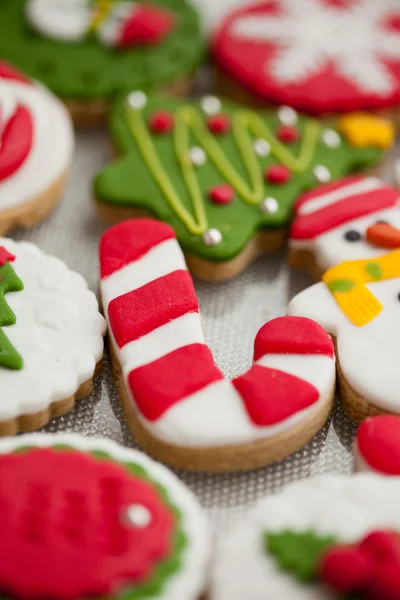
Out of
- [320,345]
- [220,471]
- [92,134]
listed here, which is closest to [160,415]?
[220,471]

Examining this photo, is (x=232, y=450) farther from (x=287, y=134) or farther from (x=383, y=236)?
(x=287, y=134)

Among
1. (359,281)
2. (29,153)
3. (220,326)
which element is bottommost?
(220,326)

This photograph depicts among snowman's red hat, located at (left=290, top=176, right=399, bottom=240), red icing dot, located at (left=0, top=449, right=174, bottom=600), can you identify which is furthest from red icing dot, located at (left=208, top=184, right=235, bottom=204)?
red icing dot, located at (left=0, top=449, right=174, bottom=600)

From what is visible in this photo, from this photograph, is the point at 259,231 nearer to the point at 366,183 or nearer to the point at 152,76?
the point at 366,183

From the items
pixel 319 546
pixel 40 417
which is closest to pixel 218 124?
pixel 40 417

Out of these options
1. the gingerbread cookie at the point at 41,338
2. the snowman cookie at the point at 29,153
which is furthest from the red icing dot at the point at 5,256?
the snowman cookie at the point at 29,153

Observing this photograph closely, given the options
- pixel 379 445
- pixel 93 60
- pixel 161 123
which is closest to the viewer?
pixel 379 445

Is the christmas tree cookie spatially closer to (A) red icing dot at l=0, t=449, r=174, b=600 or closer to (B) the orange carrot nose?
(B) the orange carrot nose
